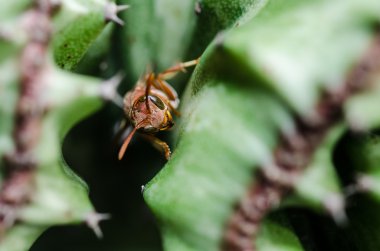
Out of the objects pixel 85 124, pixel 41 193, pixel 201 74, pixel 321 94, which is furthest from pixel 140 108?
pixel 321 94

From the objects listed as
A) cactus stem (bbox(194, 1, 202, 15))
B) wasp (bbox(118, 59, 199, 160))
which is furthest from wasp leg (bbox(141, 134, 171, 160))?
cactus stem (bbox(194, 1, 202, 15))

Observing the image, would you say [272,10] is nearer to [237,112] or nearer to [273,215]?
[237,112]

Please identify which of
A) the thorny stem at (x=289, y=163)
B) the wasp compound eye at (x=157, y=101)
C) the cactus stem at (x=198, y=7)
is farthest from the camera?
the wasp compound eye at (x=157, y=101)

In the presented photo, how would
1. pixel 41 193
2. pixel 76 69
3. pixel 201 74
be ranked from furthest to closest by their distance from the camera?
pixel 76 69 → pixel 201 74 → pixel 41 193

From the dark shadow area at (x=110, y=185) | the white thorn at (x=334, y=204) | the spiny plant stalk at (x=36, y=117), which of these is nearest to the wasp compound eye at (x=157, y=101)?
the dark shadow area at (x=110, y=185)

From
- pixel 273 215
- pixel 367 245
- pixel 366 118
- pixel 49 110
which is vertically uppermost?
pixel 49 110

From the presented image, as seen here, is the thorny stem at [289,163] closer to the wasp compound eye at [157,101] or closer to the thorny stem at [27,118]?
the thorny stem at [27,118]

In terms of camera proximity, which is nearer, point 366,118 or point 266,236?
point 366,118

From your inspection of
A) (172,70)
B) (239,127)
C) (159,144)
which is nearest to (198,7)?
(172,70)

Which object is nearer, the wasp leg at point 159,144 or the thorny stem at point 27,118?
the thorny stem at point 27,118
